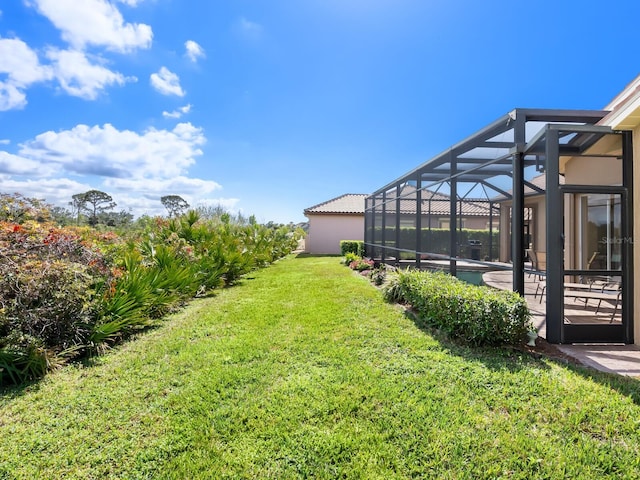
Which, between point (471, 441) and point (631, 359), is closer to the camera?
point (471, 441)

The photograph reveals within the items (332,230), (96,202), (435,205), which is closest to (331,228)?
(332,230)

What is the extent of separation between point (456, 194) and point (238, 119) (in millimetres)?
11238

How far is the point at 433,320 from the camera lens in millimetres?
5535

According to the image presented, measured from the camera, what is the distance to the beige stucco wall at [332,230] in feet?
79.5

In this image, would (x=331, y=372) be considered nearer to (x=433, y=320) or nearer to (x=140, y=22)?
(x=433, y=320)

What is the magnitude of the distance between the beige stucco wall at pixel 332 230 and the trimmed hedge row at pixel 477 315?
60.3 ft

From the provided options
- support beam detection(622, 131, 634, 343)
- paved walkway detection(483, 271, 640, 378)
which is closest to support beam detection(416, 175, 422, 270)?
paved walkway detection(483, 271, 640, 378)

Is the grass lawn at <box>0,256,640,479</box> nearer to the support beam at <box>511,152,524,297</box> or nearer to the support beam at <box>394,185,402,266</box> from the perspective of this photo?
the support beam at <box>511,152,524,297</box>

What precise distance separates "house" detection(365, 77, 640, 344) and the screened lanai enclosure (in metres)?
0.01

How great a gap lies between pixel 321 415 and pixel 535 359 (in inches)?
121

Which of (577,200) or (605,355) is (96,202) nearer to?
(577,200)

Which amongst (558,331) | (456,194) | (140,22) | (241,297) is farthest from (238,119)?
(558,331)

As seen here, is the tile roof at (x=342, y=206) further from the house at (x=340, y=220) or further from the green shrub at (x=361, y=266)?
the green shrub at (x=361, y=266)

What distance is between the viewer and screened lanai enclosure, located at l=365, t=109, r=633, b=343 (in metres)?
4.87
